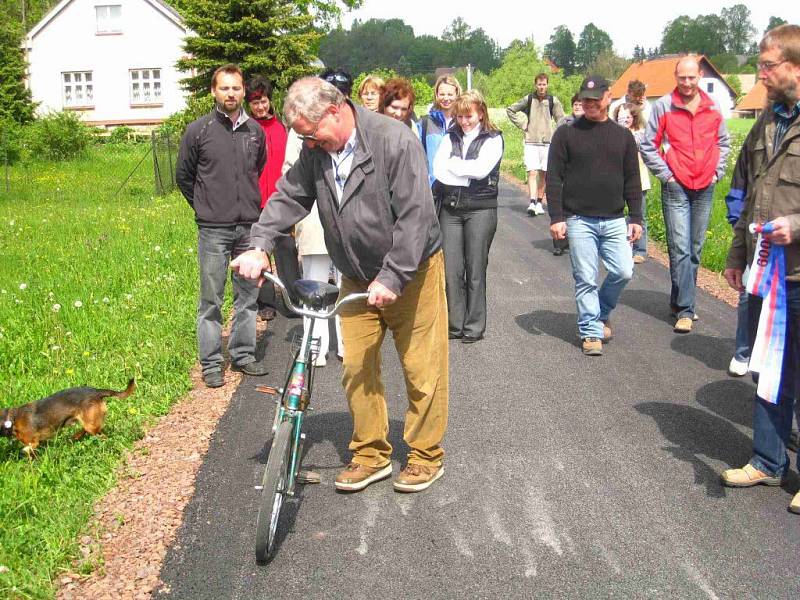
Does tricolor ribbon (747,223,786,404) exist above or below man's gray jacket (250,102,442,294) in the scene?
below

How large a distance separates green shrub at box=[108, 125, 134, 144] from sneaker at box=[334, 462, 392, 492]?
144 feet

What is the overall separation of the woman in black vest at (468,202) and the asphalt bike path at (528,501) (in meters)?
0.66

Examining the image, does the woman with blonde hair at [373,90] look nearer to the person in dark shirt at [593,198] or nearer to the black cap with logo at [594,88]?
the person in dark shirt at [593,198]

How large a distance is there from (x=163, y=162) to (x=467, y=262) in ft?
51.6

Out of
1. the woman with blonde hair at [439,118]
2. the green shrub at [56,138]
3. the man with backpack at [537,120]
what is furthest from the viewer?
the green shrub at [56,138]

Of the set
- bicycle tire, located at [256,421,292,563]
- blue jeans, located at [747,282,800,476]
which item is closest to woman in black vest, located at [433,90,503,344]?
blue jeans, located at [747,282,800,476]

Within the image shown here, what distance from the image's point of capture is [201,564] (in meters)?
4.12

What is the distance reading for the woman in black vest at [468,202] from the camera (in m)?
7.75

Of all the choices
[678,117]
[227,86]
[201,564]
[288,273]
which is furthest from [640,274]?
[201,564]

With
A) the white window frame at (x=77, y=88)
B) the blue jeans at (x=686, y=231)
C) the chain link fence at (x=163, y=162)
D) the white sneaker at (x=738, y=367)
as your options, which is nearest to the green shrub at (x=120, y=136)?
the white window frame at (x=77, y=88)

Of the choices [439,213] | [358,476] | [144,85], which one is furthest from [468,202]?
[144,85]

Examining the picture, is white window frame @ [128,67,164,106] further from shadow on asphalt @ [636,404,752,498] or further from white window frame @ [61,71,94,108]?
shadow on asphalt @ [636,404,752,498]

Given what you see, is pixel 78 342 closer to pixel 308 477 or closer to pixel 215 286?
pixel 215 286

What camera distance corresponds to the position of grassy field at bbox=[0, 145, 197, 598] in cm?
446
